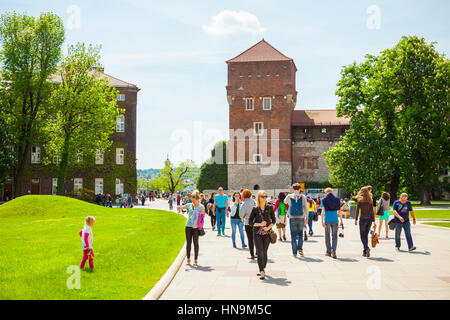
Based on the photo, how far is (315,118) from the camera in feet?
238

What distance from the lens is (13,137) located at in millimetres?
42750

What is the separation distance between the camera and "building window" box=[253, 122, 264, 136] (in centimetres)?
6712

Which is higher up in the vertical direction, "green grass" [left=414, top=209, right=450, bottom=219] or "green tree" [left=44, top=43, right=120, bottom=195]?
"green tree" [left=44, top=43, right=120, bottom=195]

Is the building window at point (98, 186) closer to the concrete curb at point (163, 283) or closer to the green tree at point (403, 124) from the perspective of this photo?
the green tree at point (403, 124)

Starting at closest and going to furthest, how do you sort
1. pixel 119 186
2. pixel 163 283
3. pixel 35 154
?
pixel 163 283, pixel 35 154, pixel 119 186

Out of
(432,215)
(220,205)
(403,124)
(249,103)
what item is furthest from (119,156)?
(220,205)

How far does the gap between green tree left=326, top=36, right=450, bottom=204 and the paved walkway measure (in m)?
26.4

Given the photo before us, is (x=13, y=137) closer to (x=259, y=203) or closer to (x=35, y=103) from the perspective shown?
(x=35, y=103)

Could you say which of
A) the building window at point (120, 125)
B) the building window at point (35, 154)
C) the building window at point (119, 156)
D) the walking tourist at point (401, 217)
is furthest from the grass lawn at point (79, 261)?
the building window at point (120, 125)

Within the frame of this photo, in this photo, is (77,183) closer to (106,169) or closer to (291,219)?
(106,169)

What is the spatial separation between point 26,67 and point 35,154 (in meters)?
16.7

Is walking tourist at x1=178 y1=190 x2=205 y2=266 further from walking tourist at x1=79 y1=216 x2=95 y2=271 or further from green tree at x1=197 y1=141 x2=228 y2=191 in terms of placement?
green tree at x1=197 y1=141 x2=228 y2=191

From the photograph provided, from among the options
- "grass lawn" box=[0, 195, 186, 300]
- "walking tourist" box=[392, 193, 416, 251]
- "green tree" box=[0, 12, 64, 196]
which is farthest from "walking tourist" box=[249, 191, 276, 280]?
"green tree" box=[0, 12, 64, 196]
